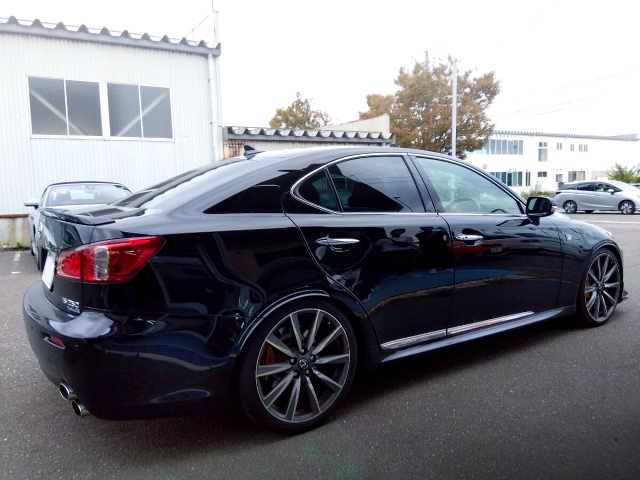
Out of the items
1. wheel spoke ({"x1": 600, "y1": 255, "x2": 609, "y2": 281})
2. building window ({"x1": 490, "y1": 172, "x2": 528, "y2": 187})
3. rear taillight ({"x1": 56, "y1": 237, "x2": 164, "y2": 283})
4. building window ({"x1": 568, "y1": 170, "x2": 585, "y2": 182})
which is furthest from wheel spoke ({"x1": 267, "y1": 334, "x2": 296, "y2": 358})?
building window ({"x1": 568, "y1": 170, "x2": 585, "y2": 182})

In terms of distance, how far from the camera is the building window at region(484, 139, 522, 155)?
155ft

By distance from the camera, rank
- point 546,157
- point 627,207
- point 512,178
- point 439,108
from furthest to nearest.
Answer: point 546,157 → point 512,178 → point 439,108 → point 627,207

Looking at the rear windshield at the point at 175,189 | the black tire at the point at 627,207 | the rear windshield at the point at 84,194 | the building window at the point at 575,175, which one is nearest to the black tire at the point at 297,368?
the rear windshield at the point at 175,189

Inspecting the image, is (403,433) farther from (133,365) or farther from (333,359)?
(133,365)

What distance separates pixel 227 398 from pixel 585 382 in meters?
2.37

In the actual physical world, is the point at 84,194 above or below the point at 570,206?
above

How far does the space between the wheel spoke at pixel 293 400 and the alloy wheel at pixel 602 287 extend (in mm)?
2929

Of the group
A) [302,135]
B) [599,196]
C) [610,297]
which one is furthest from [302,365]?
[599,196]

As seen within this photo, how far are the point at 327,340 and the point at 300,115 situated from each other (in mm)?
38846

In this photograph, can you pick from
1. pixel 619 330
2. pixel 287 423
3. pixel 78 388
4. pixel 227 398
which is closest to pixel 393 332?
pixel 287 423

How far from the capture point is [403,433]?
9.47 ft

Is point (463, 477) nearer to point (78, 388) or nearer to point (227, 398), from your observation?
point (227, 398)

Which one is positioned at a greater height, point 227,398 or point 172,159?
point 172,159

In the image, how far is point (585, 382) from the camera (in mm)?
3516
